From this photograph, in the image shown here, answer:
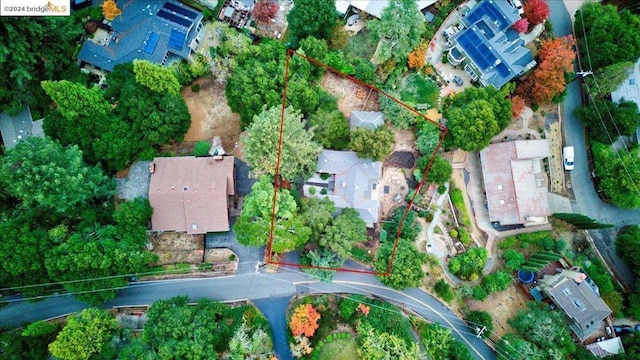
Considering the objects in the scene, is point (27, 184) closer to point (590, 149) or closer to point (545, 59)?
point (545, 59)

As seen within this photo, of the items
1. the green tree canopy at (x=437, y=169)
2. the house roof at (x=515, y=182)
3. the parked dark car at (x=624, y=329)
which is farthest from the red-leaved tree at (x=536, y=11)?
the parked dark car at (x=624, y=329)

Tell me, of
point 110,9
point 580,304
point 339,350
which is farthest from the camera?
point 110,9

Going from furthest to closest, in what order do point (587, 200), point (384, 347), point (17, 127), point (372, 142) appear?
point (587, 200) → point (17, 127) → point (372, 142) → point (384, 347)

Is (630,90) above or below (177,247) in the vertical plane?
above

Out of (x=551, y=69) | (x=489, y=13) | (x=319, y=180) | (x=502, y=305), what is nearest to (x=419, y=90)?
(x=489, y=13)

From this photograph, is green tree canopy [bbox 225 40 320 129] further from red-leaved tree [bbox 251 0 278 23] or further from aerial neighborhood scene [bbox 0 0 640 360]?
red-leaved tree [bbox 251 0 278 23]

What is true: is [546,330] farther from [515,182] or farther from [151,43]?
[151,43]
